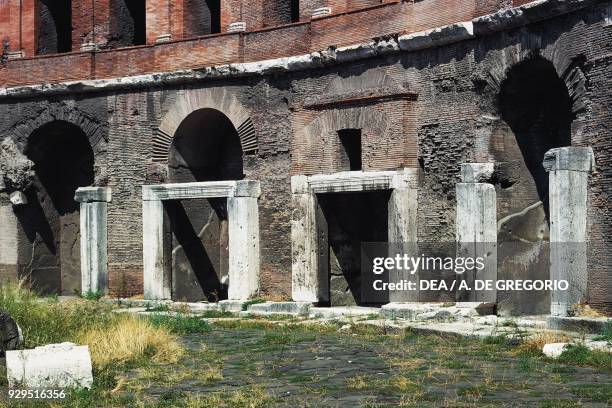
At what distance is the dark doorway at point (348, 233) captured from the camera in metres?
16.2

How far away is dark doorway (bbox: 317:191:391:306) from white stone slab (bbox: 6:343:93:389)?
7.87 meters

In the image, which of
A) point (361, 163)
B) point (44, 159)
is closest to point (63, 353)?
point (361, 163)

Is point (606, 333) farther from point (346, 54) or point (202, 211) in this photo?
point (202, 211)

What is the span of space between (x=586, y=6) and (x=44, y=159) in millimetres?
10937

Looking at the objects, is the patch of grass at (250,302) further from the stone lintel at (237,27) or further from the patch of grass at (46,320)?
the stone lintel at (237,27)

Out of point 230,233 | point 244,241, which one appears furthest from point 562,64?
point 230,233

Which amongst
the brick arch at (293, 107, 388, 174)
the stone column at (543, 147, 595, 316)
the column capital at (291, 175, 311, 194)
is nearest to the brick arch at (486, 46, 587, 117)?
the stone column at (543, 147, 595, 316)

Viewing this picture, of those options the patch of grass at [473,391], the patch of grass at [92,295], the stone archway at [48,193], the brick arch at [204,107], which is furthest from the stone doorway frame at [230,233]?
the patch of grass at [473,391]

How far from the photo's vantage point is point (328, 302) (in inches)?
640

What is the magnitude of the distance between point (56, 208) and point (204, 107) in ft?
13.8

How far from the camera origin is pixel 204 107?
17516 millimetres

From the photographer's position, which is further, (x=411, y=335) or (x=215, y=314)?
(x=215, y=314)

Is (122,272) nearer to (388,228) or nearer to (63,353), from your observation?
(388,228)

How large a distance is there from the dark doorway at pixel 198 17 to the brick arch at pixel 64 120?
7.26ft
